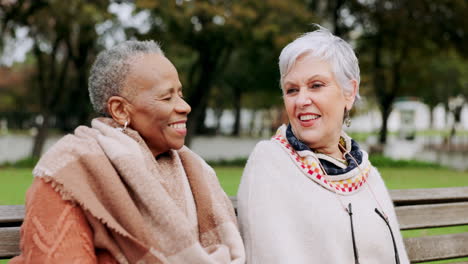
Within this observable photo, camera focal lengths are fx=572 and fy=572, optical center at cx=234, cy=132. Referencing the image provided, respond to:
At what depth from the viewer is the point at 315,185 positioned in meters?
2.64

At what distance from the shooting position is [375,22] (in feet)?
68.7

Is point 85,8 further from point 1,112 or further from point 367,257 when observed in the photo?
point 1,112

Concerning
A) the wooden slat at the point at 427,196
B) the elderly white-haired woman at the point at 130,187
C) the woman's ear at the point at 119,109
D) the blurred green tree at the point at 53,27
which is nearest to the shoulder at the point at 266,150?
the elderly white-haired woman at the point at 130,187

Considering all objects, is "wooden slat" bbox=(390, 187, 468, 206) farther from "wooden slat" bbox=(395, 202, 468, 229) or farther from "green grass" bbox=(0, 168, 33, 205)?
"green grass" bbox=(0, 168, 33, 205)

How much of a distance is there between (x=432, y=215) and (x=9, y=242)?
2351mm

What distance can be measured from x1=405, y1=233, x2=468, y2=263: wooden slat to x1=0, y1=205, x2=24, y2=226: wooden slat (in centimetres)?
208

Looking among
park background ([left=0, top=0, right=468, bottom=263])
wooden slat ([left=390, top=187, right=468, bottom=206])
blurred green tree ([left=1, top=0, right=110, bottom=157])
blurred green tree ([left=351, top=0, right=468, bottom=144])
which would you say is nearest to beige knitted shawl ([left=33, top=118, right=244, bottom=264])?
wooden slat ([left=390, top=187, right=468, bottom=206])

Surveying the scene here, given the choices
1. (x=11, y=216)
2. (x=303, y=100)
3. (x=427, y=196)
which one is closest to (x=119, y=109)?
(x=11, y=216)

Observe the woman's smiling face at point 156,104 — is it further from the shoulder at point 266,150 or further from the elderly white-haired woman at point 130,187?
the shoulder at point 266,150

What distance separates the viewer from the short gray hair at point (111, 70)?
2.36 metres

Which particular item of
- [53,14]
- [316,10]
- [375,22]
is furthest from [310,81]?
[375,22]

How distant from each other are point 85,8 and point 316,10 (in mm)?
7725

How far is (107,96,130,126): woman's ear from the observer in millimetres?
2369

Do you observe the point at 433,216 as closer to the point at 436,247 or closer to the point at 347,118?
the point at 436,247
